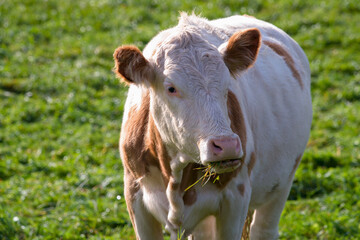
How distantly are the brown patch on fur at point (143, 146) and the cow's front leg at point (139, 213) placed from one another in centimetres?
10

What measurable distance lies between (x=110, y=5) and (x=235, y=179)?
9.26m

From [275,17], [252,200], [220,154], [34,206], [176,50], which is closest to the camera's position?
[220,154]

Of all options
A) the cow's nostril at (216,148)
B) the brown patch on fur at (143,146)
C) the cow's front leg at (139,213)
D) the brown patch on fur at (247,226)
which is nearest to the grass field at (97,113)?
the brown patch on fur at (247,226)

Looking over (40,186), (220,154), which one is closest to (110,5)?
(40,186)

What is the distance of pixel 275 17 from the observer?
11.7 m

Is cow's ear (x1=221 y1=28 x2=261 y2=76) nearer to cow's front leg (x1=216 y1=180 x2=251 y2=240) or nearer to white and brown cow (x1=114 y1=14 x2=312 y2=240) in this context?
white and brown cow (x1=114 y1=14 x2=312 y2=240)

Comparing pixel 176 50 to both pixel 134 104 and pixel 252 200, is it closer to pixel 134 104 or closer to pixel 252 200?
pixel 134 104

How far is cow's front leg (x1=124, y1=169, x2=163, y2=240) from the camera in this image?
13.7 ft

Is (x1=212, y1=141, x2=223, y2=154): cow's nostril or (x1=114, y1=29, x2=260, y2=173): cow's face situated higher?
(x1=114, y1=29, x2=260, y2=173): cow's face

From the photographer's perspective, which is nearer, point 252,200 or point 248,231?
point 252,200

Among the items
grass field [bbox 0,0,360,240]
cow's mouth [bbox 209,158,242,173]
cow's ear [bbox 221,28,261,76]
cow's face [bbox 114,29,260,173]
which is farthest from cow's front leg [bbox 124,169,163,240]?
grass field [bbox 0,0,360,240]

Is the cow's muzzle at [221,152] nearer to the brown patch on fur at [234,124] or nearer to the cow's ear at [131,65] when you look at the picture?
the brown patch on fur at [234,124]

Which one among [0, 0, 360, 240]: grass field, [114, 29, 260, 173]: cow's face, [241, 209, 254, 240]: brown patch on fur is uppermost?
[114, 29, 260, 173]: cow's face

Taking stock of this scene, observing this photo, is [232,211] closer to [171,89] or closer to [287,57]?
[171,89]
